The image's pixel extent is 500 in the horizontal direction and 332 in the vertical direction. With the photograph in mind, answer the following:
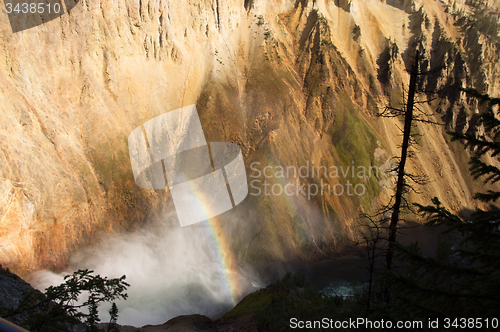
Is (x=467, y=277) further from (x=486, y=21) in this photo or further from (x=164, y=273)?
(x=486, y=21)

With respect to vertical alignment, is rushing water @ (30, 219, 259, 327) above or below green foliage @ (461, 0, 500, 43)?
below

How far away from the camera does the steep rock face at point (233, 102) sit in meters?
19.6

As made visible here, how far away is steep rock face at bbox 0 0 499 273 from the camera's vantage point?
19.6m

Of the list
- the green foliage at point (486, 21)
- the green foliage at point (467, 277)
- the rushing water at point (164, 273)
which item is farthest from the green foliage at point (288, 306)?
the green foliage at point (486, 21)

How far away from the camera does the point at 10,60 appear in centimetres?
1964

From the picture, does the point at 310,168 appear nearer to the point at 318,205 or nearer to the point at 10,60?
the point at 318,205

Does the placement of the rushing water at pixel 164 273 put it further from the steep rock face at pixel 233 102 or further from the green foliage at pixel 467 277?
the green foliage at pixel 467 277

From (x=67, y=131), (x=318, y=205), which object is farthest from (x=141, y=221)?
(x=318, y=205)

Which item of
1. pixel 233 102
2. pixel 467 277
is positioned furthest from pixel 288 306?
pixel 233 102

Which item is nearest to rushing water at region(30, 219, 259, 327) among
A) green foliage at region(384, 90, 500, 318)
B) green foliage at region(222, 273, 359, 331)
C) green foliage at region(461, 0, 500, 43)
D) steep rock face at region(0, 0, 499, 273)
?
steep rock face at region(0, 0, 499, 273)

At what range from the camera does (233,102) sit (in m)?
30.9

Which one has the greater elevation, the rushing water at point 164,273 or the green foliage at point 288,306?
the green foliage at point 288,306

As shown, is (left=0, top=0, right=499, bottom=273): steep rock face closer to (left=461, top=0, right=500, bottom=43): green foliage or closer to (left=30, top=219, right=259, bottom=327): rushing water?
(left=30, top=219, right=259, bottom=327): rushing water

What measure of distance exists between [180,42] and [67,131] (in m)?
14.3
